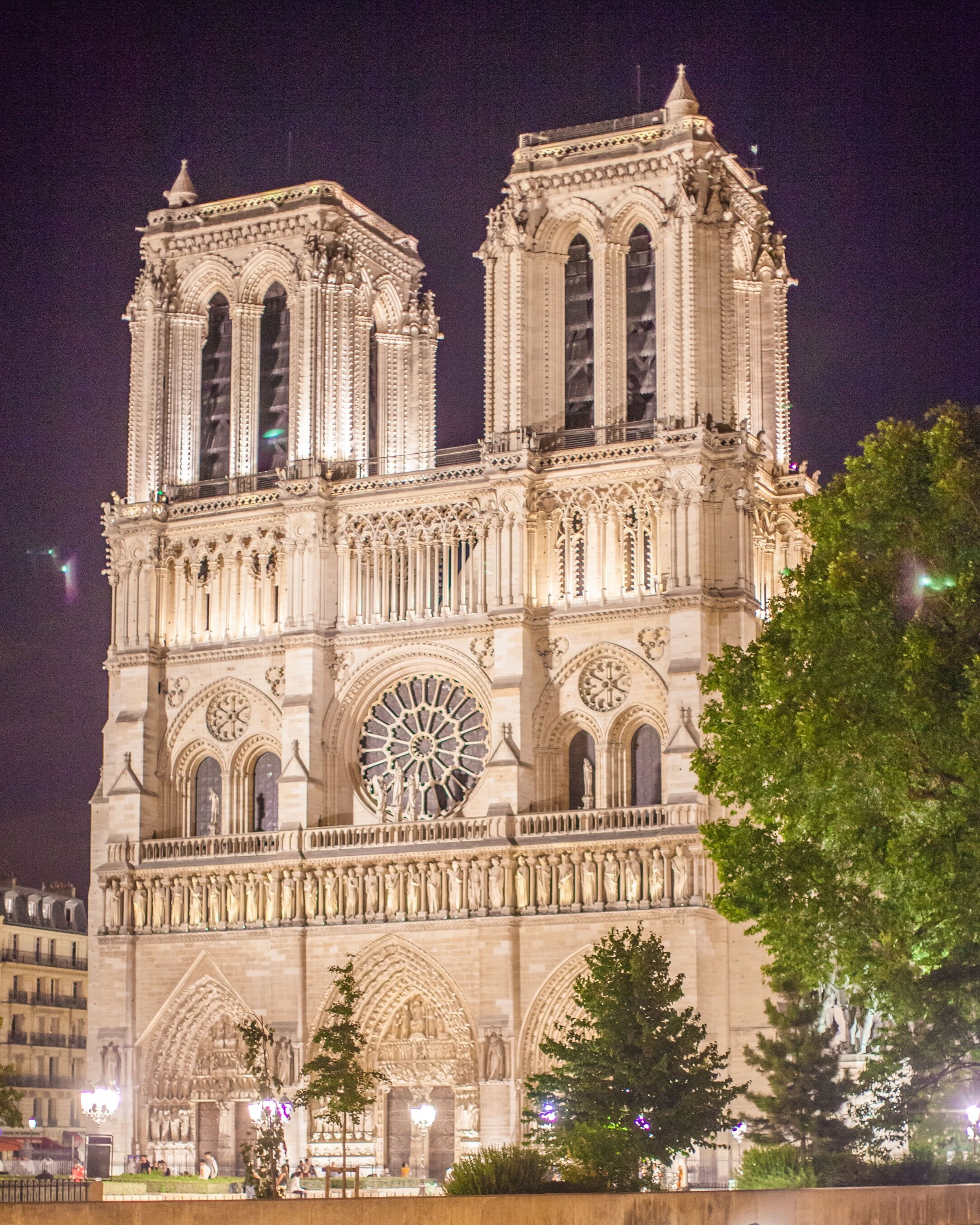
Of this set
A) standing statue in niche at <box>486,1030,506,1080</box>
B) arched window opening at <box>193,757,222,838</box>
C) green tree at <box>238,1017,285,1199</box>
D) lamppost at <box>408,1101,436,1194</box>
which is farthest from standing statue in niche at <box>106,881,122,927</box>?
standing statue in niche at <box>486,1030,506,1080</box>

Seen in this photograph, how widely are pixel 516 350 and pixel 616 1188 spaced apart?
1064 inches

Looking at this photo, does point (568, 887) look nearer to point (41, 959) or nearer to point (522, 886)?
point (522, 886)

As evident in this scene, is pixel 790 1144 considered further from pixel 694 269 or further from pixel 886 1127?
pixel 694 269

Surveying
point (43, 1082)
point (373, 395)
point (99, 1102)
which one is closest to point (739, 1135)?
A: point (99, 1102)

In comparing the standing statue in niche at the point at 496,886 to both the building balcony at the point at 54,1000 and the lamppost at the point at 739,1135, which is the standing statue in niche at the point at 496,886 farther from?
the building balcony at the point at 54,1000

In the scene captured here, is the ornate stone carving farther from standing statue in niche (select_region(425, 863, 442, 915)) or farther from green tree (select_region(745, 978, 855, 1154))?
green tree (select_region(745, 978, 855, 1154))

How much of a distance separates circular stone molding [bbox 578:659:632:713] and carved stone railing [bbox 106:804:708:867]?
2572 mm

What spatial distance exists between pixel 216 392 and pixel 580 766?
1393cm

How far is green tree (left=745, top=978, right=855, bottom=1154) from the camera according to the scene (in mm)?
38656

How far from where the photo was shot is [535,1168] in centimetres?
2716

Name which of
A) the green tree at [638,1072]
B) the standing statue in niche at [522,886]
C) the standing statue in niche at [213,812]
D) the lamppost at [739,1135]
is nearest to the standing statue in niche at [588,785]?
the standing statue in niche at [522,886]

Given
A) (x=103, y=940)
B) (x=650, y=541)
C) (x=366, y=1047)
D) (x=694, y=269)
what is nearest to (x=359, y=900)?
(x=366, y=1047)

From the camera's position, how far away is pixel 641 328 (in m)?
51.9

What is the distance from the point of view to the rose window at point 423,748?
2016 inches
